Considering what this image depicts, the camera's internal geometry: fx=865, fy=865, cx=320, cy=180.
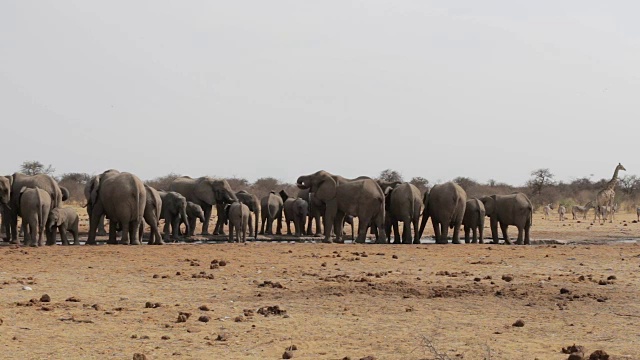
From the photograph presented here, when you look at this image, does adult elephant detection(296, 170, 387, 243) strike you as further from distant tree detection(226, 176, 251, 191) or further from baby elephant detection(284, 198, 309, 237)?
distant tree detection(226, 176, 251, 191)

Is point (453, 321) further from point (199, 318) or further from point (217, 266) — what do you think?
point (217, 266)

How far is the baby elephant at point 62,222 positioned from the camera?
2246cm

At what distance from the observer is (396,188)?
27.8 metres

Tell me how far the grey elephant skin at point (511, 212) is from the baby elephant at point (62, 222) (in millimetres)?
13179

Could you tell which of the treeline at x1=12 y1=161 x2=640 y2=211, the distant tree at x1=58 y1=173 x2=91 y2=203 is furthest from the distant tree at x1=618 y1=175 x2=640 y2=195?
the distant tree at x1=58 y1=173 x2=91 y2=203

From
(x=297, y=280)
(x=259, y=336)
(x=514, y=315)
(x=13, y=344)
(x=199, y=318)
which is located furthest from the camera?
(x=297, y=280)

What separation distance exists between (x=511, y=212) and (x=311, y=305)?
56.4ft

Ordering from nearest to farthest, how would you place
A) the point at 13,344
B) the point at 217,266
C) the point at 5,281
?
1. the point at 13,344
2. the point at 5,281
3. the point at 217,266

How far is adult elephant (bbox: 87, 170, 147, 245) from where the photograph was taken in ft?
75.8

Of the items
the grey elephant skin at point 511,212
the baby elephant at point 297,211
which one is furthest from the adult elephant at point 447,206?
the baby elephant at point 297,211

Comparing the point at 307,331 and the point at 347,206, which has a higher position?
the point at 347,206

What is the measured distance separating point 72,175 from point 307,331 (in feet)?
238

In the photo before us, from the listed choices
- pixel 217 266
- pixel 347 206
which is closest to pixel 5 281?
pixel 217 266

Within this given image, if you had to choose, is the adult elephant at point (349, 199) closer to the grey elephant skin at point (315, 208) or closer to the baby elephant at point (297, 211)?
the grey elephant skin at point (315, 208)
